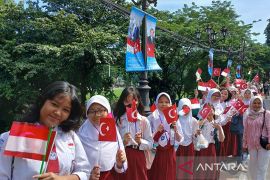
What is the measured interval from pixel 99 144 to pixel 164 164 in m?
1.99

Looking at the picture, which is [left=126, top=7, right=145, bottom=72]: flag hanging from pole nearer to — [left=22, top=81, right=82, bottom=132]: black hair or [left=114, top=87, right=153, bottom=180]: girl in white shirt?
[left=114, top=87, right=153, bottom=180]: girl in white shirt

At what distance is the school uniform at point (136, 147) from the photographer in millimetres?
5094

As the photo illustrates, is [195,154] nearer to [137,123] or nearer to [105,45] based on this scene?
[137,123]

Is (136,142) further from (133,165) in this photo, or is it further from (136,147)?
(133,165)

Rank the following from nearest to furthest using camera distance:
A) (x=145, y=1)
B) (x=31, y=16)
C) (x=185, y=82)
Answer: (x=145, y=1) → (x=31, y=16) → (x=185, y=82)

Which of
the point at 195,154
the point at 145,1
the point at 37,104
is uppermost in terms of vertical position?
the point at 145,1

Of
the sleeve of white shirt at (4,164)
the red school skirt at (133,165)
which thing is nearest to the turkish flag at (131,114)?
the red school skirt at (133,165)

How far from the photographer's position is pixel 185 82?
2170 cm

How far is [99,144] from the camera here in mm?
3965

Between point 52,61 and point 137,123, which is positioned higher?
point 52,61

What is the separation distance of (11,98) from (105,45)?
3509 mm

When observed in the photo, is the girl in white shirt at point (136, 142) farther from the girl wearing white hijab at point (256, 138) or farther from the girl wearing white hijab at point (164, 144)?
the girl wearing white hijab at point (256, 138)

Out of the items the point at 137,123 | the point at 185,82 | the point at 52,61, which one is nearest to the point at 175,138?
the point at 137,123

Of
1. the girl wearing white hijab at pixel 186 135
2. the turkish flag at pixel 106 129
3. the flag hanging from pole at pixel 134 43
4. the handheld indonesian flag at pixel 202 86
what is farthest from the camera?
the handheld indonesian flag at pixel 202 86
